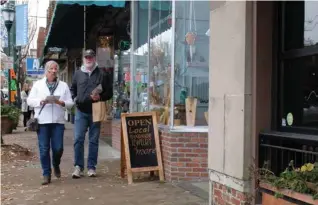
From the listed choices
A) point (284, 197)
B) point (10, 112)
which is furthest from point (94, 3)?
point (10, 112)

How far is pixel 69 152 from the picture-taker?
9.91 meters

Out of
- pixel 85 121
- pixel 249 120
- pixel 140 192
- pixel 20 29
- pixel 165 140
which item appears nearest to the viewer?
pixel 249 120

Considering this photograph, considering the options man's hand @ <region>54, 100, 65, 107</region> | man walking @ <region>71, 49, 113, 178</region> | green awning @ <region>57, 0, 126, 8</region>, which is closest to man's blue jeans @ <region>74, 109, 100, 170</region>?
man walking @ <region>71, 49, 113, 178</region>

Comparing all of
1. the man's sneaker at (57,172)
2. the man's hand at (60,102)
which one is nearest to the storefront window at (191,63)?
the man's hand at (60,102)

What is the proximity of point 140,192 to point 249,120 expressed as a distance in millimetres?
2184

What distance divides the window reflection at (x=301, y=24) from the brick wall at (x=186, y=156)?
7.89 feet

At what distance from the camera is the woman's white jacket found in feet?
21.0

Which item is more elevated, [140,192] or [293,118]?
[293,118]

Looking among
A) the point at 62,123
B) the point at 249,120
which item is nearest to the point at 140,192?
the point at 62,123

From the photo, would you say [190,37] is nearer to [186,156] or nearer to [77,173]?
[186,156]

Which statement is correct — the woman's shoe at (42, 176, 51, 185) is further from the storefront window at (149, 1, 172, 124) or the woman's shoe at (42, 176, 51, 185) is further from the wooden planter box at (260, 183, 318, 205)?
the wooden planter box at (260, 183, 318, 205)

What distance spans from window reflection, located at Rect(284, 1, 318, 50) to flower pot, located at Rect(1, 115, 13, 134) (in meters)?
12.4

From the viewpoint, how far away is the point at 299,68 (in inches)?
159

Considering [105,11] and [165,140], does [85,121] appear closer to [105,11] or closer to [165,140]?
[165,140]
